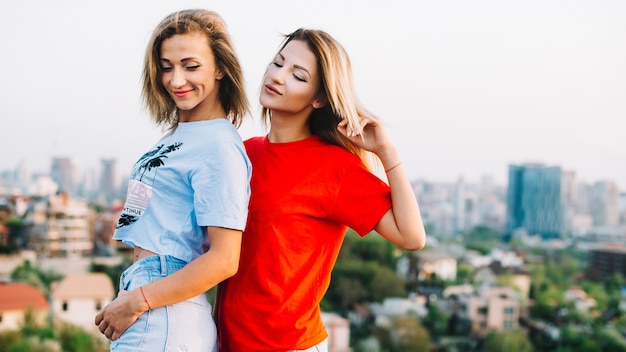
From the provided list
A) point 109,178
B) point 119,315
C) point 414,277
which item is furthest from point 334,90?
point 109,178

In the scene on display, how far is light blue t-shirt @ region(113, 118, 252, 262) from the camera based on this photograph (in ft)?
2.65

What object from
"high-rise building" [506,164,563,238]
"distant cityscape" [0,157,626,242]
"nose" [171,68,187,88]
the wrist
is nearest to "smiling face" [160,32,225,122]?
"nose" [171,68,187,88]

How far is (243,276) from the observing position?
0.91m

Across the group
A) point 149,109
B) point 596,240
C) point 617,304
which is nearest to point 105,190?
point 617,304

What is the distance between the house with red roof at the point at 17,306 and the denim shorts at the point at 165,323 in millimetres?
11399

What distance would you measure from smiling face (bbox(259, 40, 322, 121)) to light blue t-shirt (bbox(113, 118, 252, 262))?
0.11m

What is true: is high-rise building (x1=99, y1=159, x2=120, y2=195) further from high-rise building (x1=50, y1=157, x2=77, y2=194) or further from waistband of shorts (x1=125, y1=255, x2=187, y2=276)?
waistband of shorts (x1=125, y1=255, x2=187, y2=276)

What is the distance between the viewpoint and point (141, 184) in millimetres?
849

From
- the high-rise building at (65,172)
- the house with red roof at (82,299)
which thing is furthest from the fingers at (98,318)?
the high-rise building at (65,172)

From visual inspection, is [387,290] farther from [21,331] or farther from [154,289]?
[154,289]

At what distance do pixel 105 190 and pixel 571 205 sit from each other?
65.1 ft

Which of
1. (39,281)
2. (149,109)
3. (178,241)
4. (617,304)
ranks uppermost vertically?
(149,109)

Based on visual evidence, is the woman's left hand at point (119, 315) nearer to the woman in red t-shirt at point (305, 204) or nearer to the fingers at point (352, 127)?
the woman in red t-shirt at point (305, 204)

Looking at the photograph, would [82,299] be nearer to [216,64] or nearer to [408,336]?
[408,336]
